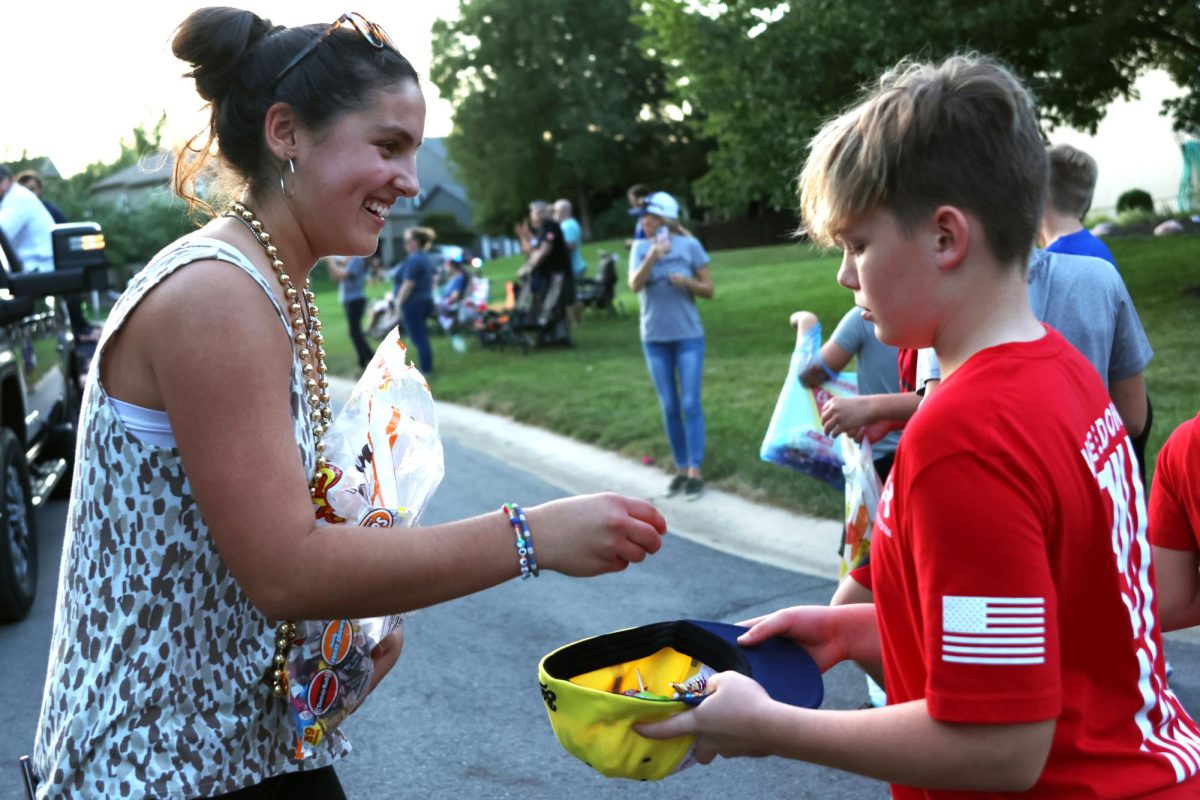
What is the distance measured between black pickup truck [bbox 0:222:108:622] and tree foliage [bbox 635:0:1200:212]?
28.8 ft

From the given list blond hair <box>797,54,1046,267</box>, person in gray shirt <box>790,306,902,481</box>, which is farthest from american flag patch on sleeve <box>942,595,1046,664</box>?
person in gray shirt <box>790,306,902,481</box>

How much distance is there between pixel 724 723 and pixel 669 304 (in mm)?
7509

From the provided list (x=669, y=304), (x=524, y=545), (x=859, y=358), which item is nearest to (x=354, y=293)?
(x=669, y=304)

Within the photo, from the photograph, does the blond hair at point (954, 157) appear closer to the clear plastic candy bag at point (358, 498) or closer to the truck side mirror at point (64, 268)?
the clear plastic candy bag at point (358, 498)

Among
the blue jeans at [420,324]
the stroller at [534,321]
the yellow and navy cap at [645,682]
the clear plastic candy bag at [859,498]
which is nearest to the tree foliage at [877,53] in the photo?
the stroller at [534,321]

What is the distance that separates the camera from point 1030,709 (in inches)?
54.3

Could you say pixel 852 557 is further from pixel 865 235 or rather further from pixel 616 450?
pixel 616 450

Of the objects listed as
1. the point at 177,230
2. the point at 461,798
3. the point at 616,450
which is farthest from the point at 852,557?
the point at 177,230

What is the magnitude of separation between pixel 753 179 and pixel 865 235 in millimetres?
16752

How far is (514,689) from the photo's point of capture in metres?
5.38

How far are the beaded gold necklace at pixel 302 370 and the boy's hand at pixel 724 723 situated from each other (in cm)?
59

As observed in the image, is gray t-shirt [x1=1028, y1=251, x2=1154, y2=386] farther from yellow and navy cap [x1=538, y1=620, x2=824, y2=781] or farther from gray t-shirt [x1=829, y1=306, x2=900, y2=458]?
yellow and navy cap [x1=538, y1=620, x2=824, y2=781]

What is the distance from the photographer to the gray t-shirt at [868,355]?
524cm

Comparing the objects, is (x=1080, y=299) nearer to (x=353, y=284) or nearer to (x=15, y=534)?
(x=15, y=534)
